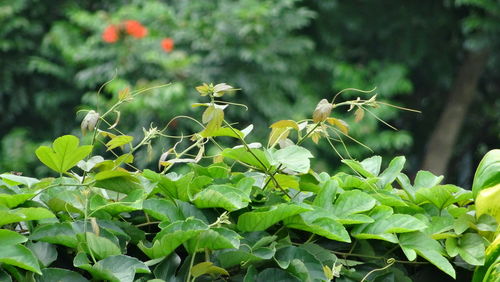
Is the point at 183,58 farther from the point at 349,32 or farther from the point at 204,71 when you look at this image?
the point at 349,32

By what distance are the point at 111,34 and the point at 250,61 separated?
1.38 m

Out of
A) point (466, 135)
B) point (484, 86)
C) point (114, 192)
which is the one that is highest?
point (114, 192)

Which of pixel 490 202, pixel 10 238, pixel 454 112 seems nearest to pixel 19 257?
pixel 10 238

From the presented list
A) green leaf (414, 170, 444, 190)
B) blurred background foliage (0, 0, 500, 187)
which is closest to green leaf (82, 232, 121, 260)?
green leaf (414, 170, 444, 190)

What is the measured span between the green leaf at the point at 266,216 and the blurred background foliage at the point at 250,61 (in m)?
5.59

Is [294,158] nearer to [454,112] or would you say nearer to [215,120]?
[215,120]

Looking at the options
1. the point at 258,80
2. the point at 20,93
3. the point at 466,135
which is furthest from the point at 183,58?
the point at 466,135

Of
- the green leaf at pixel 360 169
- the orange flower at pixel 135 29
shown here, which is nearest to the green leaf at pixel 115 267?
the green leaf at pixel 360 169

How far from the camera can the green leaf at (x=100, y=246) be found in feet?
3.36

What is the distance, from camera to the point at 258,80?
781 centimetres

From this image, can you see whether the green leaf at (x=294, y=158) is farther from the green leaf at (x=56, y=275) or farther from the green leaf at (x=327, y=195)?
the green leaf at (x=56, y=275)

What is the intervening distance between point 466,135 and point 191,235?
9699 millimetres

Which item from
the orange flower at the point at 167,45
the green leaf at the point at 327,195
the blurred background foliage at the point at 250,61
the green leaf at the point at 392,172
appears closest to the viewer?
the green leaf at the point at 327,195

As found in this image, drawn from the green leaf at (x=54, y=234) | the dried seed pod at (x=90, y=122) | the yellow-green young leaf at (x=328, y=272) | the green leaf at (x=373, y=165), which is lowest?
the yellow-green young leaf at (x=328, y=272)
